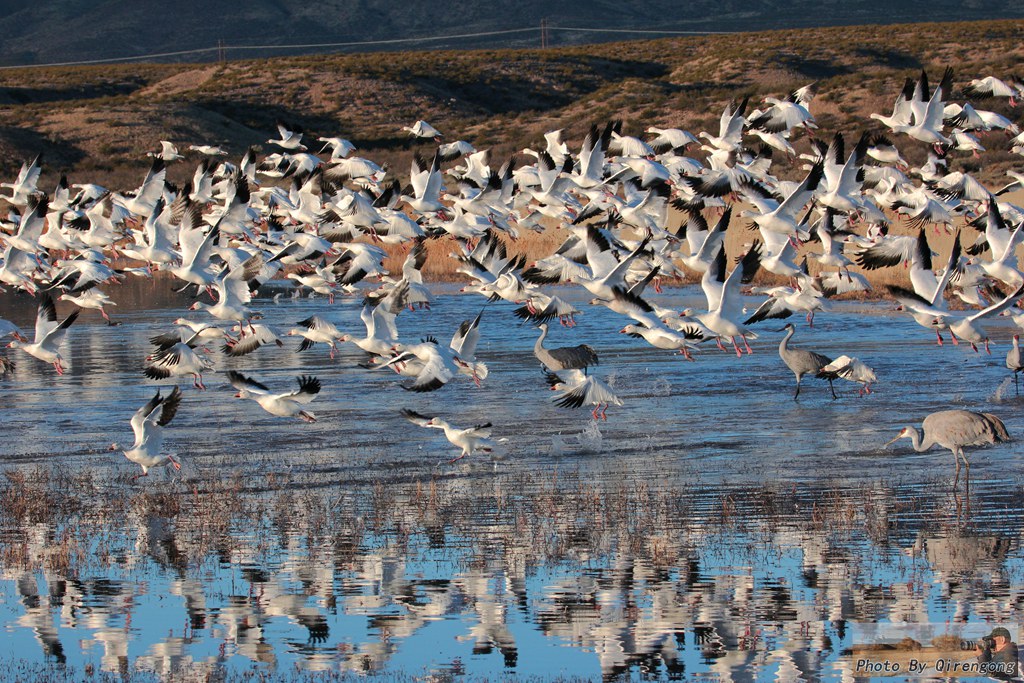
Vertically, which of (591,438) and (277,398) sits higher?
(277,398)

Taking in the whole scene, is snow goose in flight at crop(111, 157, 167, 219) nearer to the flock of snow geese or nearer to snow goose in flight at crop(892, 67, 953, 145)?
the flock of snow geese

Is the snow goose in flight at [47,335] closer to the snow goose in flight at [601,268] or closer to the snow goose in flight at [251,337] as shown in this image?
the snow goose in flight at [251,337]

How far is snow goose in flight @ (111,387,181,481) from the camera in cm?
1262

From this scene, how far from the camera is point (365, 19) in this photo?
173875 mm

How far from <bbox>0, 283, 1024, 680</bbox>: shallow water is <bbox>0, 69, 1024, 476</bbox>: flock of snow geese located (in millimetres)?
661

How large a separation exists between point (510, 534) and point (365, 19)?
168248mm

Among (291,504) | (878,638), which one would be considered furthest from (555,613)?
(291,504)

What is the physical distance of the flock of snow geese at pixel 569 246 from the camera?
14.4m

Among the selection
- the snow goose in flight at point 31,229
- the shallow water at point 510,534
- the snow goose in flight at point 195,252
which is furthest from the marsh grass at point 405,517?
the snow goose in flight at point 31,229

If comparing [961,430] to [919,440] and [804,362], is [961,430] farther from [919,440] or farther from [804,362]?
[804,362]

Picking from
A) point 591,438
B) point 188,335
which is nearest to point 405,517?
point 591,438

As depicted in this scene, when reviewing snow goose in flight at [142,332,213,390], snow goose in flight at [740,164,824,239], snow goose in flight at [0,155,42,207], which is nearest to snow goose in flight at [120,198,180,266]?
snow goose in flight at [142,332,213,390]

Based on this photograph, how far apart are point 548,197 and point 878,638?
462 inches

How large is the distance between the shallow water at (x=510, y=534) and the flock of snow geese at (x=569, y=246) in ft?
2.17
